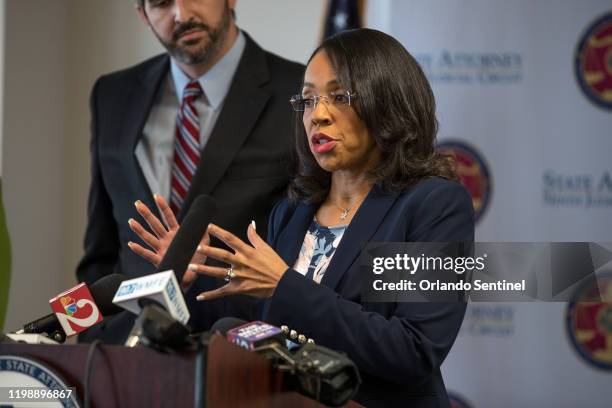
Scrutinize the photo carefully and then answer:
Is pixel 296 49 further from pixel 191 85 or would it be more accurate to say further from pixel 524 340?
pixel 524 340

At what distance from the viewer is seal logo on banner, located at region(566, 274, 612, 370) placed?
3078 mm

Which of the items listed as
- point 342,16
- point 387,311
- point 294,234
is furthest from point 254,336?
point 342,16

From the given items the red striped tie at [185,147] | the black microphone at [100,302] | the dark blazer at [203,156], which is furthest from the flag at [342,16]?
the black microphone at [100,302]

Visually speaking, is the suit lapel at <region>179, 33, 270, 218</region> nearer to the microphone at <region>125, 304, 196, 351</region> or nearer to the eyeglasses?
the eyeglasses

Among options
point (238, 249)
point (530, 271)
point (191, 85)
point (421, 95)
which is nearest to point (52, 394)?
point (238, 249)

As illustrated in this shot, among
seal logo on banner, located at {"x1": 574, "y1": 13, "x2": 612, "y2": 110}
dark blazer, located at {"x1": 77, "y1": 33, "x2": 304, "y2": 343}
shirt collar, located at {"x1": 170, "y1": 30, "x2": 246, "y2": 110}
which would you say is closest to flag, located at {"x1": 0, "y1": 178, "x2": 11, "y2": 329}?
dark blazer, located at {"x1": 77, "y1": 33, "x2": 304, "y2": 343}

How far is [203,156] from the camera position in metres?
2.91

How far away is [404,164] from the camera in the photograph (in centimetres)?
207

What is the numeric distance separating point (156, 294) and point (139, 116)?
192cm

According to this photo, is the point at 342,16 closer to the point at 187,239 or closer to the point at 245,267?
the point at 245,267

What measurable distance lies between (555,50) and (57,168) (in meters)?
2.40

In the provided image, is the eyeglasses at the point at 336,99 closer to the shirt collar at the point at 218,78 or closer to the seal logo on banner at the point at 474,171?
the shirt collar at the point at 218,78

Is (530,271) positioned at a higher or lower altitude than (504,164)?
lower

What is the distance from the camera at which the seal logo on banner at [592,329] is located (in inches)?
121
